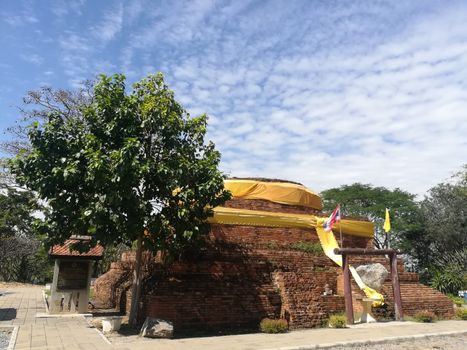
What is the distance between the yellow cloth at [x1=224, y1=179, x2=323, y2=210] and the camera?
13844mm

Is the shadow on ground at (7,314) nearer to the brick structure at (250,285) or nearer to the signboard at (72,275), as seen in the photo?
the signboard at (72,275)

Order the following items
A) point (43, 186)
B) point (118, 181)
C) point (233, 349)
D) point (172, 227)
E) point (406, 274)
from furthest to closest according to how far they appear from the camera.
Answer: point (406, 274), point (172, 227), point (43, 186), point (118, 181), point (233, 349)

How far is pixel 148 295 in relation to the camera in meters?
9.48

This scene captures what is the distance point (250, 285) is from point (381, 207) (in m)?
24.1

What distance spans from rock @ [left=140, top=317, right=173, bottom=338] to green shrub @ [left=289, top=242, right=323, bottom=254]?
17.4 feet

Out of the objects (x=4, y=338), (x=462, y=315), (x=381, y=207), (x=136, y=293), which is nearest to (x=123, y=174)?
(x=136, y=293)

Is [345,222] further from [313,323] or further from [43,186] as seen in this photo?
[43,186]

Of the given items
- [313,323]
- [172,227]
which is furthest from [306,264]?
[172,227]

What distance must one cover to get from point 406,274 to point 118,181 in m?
9.82

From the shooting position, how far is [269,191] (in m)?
14.0

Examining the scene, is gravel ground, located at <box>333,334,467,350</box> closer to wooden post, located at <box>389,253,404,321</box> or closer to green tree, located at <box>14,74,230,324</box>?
wooden post, located at <box>389,253,404,321</box>

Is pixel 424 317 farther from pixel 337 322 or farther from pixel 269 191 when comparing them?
pixel 269 191

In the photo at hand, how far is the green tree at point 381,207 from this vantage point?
29625 mm

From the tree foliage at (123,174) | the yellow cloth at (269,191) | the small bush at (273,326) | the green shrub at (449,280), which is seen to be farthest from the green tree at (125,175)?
the green shrub at (449,280)
